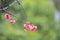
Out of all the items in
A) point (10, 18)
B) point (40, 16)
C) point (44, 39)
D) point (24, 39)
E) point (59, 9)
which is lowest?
point (10, 18)

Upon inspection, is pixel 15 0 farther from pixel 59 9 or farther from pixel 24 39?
pixel 59 9

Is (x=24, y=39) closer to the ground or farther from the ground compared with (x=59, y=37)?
closer to the ground

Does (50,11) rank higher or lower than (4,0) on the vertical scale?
higher

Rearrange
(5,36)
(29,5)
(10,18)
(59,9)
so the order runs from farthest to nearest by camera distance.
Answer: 1. (59,9)
2. (29,5)
3. (5,36)
4. (10,18)

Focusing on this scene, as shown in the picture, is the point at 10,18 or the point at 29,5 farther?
the point at 29,5

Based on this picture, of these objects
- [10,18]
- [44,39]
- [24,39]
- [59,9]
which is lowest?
[10,18]

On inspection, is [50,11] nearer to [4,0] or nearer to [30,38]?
[30,38]

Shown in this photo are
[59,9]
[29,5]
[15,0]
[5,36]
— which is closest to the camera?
[15,0]

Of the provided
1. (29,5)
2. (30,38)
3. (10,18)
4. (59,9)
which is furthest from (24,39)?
(59,9)

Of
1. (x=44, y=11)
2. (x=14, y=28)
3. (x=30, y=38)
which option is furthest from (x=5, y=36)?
(x=44, y=11)
